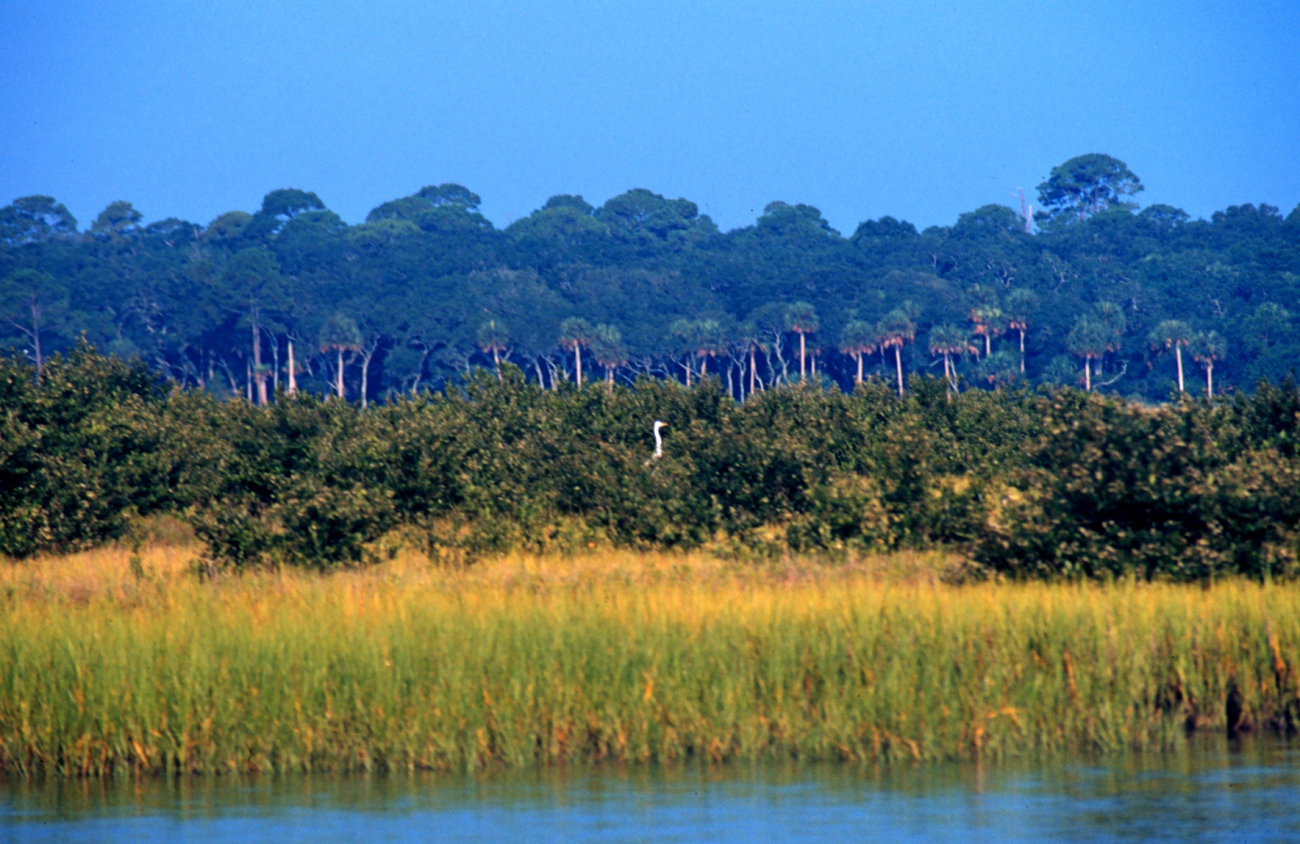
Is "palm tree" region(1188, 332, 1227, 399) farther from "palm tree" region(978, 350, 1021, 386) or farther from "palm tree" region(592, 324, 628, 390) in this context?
"palm tree" region(592, 324, 628, 390)

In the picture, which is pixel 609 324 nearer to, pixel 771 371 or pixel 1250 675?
pixel 771 371

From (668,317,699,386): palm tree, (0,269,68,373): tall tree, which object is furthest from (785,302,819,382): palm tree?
(0,269,68,373): tall tree

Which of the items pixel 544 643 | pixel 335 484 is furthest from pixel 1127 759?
pixel 335 484

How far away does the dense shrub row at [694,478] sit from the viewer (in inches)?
583

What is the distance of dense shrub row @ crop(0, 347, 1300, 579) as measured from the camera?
1480cm

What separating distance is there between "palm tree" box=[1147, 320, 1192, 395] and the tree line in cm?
19

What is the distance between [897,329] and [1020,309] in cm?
831

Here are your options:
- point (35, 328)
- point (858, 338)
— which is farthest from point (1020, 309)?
point (35, 328)

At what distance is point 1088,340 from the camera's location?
9194 cm

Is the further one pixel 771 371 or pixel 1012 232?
pixel 1012 232

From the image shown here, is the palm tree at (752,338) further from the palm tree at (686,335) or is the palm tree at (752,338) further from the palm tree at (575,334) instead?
the palm tree at (575,334)

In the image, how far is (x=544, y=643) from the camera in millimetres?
10930

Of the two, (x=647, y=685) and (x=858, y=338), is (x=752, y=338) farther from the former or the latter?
(x=647, y=685)

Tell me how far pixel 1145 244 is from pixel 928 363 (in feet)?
106
